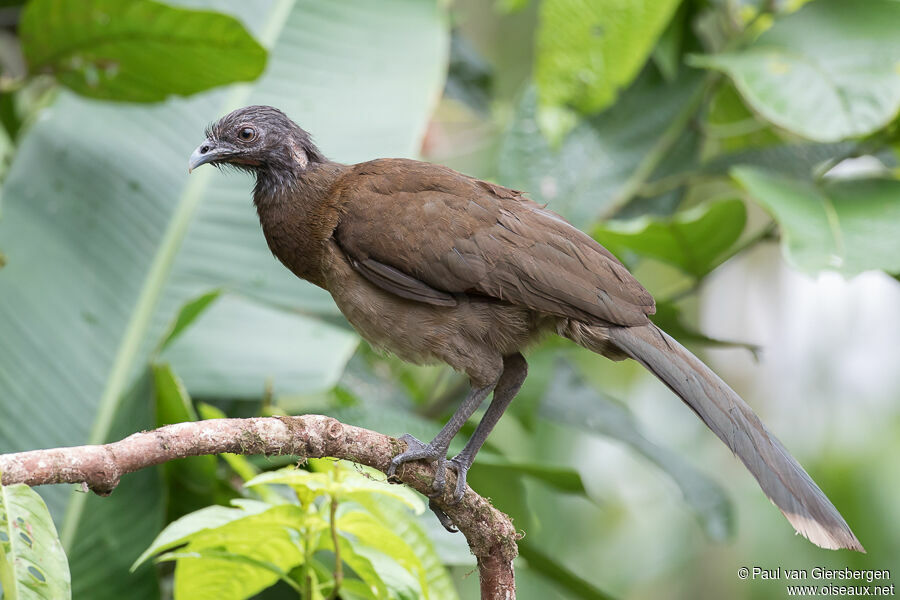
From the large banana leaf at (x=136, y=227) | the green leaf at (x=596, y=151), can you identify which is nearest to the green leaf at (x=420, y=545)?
the large banana leaf at (x=136, y=227)

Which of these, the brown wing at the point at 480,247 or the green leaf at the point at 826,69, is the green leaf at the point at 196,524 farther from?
the green leaf at the point at 826,69

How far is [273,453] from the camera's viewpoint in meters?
1.90

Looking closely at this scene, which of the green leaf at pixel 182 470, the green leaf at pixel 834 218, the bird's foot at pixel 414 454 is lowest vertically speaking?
the green leaf at pixel 182 470

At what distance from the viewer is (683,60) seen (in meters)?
4.53

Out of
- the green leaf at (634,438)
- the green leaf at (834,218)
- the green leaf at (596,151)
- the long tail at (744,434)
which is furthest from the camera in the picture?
the green leaf at (596,151)

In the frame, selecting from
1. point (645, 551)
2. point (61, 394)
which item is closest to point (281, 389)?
point (61, 394)

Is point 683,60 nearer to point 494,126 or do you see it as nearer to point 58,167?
point 494,126

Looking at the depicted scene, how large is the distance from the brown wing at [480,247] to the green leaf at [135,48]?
0.97 meters

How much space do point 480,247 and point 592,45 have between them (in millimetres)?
1901

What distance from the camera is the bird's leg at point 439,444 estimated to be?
7.59ft

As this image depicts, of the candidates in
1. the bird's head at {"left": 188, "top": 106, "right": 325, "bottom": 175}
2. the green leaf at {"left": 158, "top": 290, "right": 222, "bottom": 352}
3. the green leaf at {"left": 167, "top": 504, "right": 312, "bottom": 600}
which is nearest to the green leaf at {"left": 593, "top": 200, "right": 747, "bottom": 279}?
the bird's head at {"left": 188, "top": 106, "right": 325, "bottom": 175}

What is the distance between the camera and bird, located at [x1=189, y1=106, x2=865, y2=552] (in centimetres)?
244

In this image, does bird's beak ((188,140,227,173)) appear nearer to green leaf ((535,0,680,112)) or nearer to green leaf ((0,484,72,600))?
green leaf ((0,484,72,600))

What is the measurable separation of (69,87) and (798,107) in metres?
2.86
